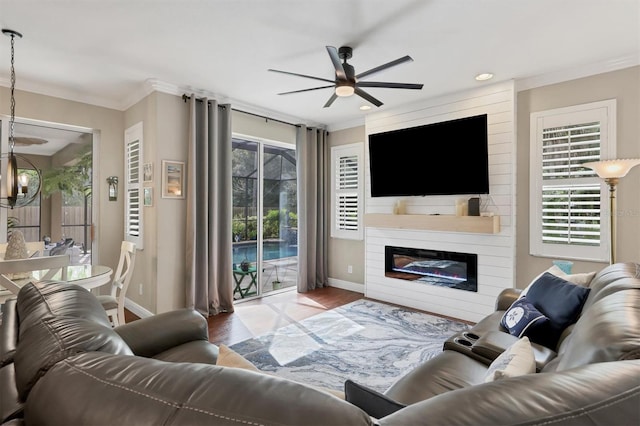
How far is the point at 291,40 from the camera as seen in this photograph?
2.78m

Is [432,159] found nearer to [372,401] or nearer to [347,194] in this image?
[347,194]

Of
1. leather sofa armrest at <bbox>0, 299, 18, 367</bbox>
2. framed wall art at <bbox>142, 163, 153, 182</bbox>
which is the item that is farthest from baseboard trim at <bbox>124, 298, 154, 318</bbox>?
leather sofa armrest at <bbox>0, 299, 18, 367</bbox>

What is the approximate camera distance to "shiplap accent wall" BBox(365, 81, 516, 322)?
3.66 m

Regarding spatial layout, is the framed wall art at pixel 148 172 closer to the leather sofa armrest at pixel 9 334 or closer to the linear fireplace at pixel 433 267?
the leather sofa armrest at pixel 9 334

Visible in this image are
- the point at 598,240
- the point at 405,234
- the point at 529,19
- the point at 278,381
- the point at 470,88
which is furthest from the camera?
the point at 405,234

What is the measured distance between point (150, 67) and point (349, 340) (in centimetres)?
345

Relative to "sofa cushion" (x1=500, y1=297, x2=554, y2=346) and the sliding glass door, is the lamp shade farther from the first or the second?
the sliding glass door

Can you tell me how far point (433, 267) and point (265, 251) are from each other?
2.51 meters

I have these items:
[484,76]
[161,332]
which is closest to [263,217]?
[161,332]

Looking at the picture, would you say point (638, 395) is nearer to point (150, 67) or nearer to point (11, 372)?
point (11, 372)

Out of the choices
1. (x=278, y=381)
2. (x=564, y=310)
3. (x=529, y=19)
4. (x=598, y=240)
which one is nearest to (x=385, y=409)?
(x=278, y=381)

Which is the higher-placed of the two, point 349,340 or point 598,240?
point 598,240

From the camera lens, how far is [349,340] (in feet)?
10.8

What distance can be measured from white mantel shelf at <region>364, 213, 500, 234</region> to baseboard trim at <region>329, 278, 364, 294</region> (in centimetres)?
115
